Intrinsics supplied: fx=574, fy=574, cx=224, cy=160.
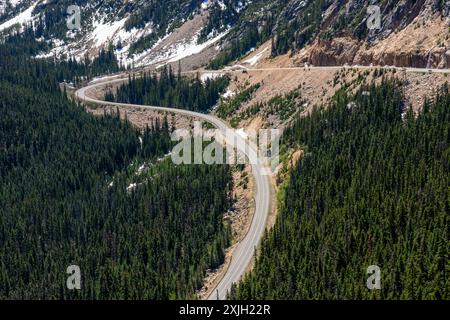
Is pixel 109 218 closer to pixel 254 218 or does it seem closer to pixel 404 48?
pixel 254 218

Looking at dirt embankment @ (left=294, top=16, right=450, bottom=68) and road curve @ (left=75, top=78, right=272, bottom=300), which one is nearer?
road curve @ (left=75, top=78, right=272, bottom=300)

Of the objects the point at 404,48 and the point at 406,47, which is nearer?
the point at 406,47

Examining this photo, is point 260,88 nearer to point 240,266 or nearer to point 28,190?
point 28,190

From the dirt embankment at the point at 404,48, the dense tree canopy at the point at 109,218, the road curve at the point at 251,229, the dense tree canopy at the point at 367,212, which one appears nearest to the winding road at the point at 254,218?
the road curve at the point at 251,229

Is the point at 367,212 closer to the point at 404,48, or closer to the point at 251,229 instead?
the point at 251,229

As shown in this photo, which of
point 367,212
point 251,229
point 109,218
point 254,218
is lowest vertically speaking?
point 109,218

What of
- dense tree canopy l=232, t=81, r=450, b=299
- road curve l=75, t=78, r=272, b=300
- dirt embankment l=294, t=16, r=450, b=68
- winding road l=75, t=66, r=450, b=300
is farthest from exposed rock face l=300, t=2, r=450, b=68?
road curve l=75, t=78, r=272, b=300

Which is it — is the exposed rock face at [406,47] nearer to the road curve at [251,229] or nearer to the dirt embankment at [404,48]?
the dirt embankment at [404,48]

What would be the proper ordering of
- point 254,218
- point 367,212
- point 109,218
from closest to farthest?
point 367,212, point 254,218, point 109,218

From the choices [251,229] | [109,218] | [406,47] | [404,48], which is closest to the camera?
[251,229]

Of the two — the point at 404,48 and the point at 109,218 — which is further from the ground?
the point at 404,48

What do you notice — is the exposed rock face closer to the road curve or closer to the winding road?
the winding road

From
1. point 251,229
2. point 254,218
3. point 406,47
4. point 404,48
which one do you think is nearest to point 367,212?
point 251,229
